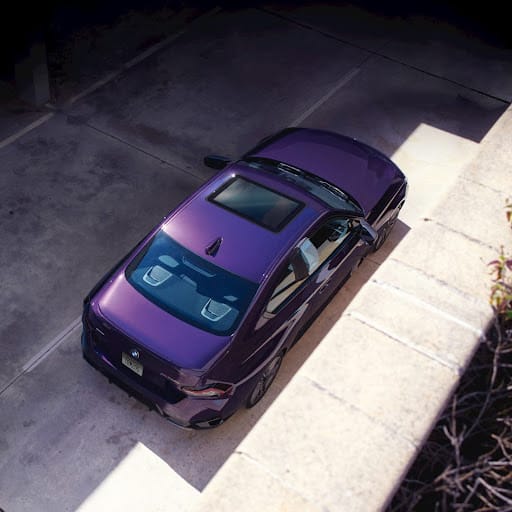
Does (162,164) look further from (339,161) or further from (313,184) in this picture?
(313,184)

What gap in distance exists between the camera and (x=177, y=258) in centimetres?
732

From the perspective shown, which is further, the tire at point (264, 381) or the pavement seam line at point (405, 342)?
the tire at point (264, 381)

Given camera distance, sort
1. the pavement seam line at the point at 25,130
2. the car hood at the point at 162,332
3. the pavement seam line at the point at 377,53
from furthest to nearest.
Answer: the pavement seam line at the point at 377,53
the pavement seam line at the point at 25,130
the car hood at the point at 162,332

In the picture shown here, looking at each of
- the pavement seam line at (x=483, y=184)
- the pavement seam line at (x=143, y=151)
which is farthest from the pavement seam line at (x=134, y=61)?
the pavement seam line at (x=483, y=184)

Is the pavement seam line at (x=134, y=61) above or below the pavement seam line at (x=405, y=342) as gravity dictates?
below

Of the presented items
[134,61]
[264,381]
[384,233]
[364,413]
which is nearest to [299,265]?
[264,381]

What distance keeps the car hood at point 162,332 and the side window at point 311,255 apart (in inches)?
27.7

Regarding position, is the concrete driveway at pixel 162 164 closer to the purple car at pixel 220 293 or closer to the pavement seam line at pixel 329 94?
the pavement seam line at pixel 329 94

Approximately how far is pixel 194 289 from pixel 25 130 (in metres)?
5.03

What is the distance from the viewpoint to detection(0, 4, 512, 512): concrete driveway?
728 cm

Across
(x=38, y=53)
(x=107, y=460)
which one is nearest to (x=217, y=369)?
(x=107, y=460)

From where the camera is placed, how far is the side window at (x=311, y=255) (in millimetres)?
7328

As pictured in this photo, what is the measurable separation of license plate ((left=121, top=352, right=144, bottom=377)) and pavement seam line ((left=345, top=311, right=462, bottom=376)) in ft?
9.95

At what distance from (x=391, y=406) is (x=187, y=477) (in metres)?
3.71
